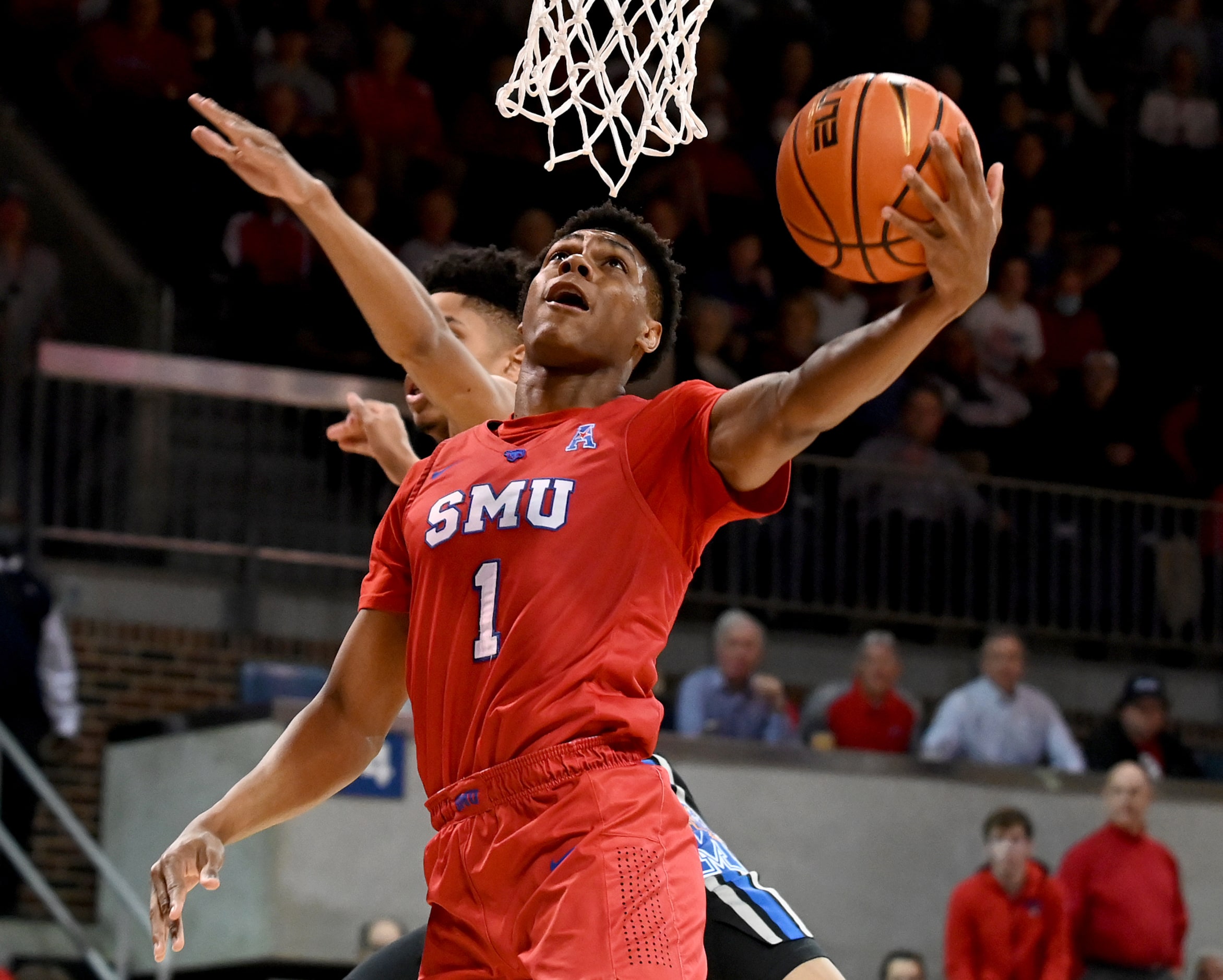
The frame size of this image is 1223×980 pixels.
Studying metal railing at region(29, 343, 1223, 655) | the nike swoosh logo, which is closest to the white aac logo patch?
the nike swoosh logo

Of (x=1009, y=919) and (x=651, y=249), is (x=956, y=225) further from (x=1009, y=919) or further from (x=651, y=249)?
(x=1009, y=919)

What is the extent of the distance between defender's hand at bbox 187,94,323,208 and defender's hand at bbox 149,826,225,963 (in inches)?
47.3

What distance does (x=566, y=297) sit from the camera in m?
3.74

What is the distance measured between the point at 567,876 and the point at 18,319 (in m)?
8.07

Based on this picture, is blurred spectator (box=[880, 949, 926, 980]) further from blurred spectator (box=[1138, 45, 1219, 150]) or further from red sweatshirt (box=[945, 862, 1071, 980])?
blurred spectator (box=[1138, 45, 1219, 150])

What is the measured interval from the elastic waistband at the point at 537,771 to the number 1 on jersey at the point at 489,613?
0.19 m

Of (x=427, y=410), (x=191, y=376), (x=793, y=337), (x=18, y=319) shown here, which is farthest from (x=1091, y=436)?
(x=427, y=410)

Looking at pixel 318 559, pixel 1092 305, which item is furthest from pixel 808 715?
pixel 1092 305

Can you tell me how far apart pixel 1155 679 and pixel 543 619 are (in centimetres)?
770

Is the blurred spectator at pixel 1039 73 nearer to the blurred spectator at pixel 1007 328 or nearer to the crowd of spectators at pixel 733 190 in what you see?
the crowd of spectators at pixel 733 190

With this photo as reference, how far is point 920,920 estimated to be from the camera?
988 cm

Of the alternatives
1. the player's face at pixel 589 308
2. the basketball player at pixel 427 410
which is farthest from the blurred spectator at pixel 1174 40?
the player's face at pixel 589 308

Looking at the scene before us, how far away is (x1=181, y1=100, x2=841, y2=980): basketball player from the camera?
3.88m

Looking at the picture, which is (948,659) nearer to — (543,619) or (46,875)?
(46,875)
